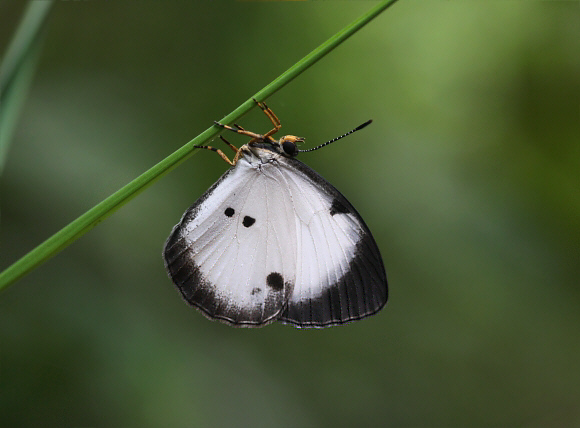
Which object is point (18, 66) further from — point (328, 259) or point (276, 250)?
point (328, 259)

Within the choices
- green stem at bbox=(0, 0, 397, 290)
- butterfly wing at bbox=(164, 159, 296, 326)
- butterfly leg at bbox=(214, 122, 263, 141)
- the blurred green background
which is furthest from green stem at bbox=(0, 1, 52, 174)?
the blurred green background

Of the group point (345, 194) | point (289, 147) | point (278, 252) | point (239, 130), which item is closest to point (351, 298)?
point (278, 252)

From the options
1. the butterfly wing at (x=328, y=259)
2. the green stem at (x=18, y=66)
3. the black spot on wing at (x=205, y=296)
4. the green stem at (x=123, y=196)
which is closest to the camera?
the green stem at (x=123, y=196)

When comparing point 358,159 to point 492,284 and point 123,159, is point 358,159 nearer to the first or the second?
point 492,284

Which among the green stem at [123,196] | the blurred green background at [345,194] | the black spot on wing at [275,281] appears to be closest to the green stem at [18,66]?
the green stem at [123,196]

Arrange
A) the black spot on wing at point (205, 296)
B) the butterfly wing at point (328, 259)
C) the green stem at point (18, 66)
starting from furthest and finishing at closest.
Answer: the butterfly wing at point (328, 259) < the black spot on wing at point (205, 296) < the green stem at point (18, 66)

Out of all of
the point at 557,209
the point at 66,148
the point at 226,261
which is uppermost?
the point at 66,148

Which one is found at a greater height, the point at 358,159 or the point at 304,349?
the point at 358,159

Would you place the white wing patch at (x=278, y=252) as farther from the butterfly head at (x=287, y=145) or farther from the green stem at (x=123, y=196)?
the green stem at (x=123, y=196)

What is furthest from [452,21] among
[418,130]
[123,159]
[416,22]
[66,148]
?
[66,148]
